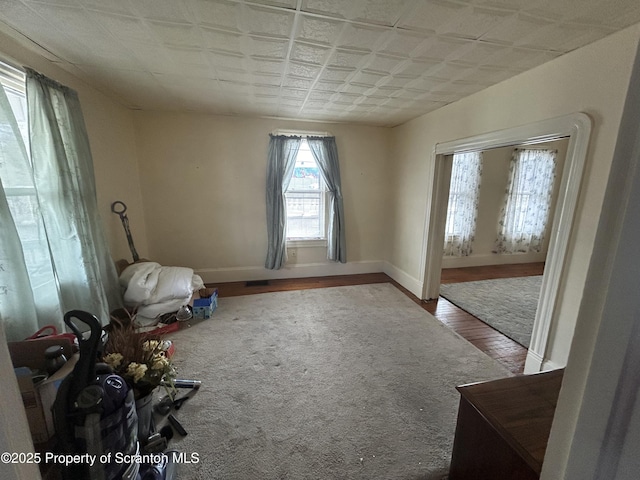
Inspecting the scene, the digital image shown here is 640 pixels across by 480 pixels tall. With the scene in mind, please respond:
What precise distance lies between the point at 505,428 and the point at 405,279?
285 centimetres

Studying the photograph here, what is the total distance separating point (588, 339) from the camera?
1.37 feet

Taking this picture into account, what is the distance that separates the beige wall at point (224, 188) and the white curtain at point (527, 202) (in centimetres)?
244

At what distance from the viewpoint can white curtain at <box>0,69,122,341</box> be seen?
1.44 meters

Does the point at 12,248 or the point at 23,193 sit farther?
the point at 23,193

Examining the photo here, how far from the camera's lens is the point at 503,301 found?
3287 mm

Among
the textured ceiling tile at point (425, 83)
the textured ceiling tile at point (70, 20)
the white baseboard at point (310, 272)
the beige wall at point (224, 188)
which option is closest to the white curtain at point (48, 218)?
the textured ceiling tile at point (70, 20)

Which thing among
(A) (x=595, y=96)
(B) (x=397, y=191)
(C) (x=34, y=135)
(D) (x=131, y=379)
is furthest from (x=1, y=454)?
(B) (x=397, y=191)

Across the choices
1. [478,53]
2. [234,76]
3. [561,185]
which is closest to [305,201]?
[234,76]

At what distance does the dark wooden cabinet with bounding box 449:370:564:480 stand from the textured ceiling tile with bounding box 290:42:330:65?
2093mm

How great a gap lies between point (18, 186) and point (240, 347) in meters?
1.86

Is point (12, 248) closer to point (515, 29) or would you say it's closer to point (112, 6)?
point (112, 6)

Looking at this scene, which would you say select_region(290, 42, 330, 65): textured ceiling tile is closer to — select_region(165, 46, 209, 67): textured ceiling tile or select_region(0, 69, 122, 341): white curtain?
select_region(165, 46, 209, 67): textured ceiling tile

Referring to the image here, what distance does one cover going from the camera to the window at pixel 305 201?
3.80 metres

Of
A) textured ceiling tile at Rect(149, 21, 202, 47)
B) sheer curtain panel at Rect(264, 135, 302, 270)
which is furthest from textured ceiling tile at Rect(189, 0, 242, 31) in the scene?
sheer curtain panel at Rect(264, 135, 302, 270)
